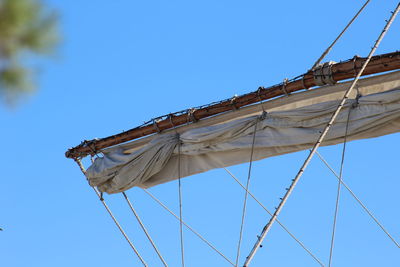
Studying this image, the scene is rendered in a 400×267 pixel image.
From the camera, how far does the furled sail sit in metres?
7.64

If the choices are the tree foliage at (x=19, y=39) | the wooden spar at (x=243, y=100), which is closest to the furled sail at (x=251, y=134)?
the wooden spar at (x=243, y=100)

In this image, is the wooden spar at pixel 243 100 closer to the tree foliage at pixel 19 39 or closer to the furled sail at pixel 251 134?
the furled sail at pixel 251 134

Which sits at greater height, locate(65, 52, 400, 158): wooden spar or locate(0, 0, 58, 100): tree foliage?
locate(65, 52, 400, 158): wooden spar

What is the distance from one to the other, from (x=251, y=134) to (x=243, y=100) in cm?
44

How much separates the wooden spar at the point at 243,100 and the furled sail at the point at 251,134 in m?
0.09

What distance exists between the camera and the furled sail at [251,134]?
764cm

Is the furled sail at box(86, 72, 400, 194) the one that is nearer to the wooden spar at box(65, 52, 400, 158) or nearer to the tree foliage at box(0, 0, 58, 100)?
the wooden spar at box(65, 52, 400, 158)

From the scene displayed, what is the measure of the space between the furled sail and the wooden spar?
87 mm

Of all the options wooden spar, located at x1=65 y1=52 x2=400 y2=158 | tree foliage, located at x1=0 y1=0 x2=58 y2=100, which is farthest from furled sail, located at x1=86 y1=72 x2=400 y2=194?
tree foliage, located at x1=0 y1=0 x2=58 y2=100

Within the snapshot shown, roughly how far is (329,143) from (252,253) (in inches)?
106

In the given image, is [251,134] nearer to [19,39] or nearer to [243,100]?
[243,100]

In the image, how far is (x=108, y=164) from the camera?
31.6 ft

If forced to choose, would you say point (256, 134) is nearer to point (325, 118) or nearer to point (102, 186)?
point (325, 118)

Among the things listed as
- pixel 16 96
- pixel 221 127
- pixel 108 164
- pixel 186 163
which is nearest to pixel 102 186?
pixel 108 164
